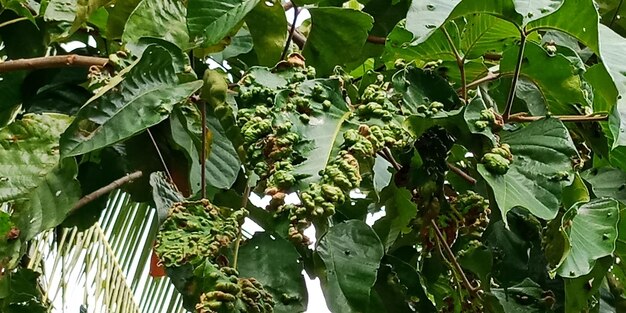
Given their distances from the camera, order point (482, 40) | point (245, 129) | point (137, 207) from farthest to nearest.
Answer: point (137, 207) < point (482, 40) < point (245, 129)

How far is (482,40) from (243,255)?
0.86 feet

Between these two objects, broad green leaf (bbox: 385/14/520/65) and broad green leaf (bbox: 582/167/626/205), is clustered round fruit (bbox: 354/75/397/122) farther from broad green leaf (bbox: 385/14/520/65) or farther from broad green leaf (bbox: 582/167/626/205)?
broad green leaf (bbox: 582/167/626/205)

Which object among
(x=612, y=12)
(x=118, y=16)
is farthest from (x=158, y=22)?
(x=612, y=12)

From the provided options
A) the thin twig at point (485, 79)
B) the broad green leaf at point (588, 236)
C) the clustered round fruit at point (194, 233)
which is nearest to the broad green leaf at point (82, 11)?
the clustered round fruit at point (194, 233)

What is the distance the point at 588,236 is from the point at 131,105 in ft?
1.08

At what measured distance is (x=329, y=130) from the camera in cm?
55

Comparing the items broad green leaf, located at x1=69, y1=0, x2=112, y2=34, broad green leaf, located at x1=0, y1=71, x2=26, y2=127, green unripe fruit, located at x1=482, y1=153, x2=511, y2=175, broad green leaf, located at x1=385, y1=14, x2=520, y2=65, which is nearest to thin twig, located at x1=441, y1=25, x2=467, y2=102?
broad green leaf, located at x1=385, y1=14, x2=520, y2=65

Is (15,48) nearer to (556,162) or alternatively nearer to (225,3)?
(225,3)

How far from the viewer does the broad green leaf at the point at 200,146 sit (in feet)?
2.21

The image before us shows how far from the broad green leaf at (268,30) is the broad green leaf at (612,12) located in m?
0.37

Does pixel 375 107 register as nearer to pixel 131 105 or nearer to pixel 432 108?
pixel 432 108

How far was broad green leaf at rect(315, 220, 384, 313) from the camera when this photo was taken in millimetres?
580

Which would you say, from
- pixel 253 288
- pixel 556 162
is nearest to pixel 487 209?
pixel 556 162

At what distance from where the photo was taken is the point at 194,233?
55cm
